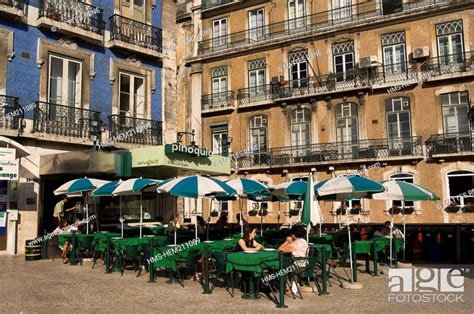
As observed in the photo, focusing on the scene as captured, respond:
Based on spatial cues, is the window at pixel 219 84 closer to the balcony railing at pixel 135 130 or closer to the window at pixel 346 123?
the window at pixel 346 123

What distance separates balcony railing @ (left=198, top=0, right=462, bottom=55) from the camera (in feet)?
84.4

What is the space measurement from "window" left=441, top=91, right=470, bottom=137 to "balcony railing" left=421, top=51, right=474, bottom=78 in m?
1.21

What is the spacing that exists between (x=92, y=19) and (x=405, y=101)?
16.6 metres

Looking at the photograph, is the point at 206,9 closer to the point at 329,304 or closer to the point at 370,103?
the point at 370,103

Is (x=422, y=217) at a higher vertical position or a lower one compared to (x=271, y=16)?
lower

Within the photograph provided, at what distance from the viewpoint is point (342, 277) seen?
1138 centimetres

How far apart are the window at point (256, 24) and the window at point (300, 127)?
577cm

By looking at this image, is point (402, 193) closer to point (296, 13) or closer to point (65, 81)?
point (65, 81)

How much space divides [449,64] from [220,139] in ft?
46.7

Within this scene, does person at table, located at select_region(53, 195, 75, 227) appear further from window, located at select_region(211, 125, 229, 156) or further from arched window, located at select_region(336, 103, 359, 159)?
arched window, located at select_region(336, 103, 359, 159)

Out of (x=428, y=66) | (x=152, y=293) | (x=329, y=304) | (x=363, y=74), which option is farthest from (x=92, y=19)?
(x=428, y=66)

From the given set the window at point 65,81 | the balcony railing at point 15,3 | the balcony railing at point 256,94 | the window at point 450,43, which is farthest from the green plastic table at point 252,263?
the balcony railing at point 256,94

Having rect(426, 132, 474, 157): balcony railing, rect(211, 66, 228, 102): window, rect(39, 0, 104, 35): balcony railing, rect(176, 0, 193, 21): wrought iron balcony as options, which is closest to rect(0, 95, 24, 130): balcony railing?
rect(39, 0, 104, 35): balcony railing

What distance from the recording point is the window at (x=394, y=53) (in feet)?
83.0
